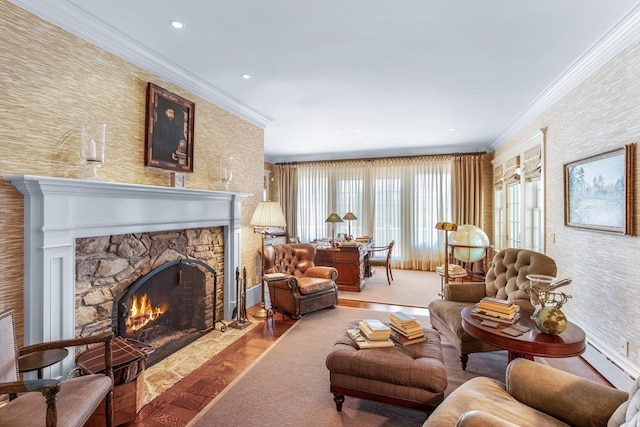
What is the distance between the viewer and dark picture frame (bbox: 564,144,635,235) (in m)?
2.37

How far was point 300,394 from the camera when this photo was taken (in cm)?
232

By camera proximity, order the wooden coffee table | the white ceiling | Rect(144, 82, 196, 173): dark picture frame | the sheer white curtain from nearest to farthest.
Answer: the wooden coffee table → the white ceiling → Rect(144, 82, 196, 173): dark picture frame → the sheer white curtain

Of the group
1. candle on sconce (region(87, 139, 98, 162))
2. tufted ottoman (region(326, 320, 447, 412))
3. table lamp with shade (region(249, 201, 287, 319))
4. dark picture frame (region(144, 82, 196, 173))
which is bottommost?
tufted ottoman (region(326, 320, 447, 412))

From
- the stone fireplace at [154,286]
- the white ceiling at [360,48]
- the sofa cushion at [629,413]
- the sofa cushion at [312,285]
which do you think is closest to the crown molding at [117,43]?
the white ceiling at [360,48]

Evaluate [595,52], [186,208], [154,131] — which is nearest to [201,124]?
[154,131]

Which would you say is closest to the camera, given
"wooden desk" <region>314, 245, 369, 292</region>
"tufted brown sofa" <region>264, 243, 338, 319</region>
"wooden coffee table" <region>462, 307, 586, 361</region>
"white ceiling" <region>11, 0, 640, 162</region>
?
"wooden coffee table" <region>462, 307, 586, 361</region>

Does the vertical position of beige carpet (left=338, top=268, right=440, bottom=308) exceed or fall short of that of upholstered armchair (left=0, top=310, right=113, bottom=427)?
it falls short

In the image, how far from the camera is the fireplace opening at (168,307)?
8.73ft

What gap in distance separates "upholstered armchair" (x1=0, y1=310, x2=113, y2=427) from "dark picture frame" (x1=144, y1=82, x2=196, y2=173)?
1648mm

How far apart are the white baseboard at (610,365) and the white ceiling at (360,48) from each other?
97.8 inches

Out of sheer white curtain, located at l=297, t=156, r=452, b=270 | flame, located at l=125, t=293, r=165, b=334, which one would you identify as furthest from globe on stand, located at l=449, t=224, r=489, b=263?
sheer white curtain, located at l=297, t=156, r=452, b=270

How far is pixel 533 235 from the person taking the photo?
14.7 feet

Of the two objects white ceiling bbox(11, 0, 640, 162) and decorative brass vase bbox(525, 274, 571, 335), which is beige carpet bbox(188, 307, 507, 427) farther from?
white ceiling bbox(11, 0, 640, 162)

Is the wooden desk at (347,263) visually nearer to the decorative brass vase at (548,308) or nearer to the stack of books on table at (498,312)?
the stack of books on table at (498,312)
